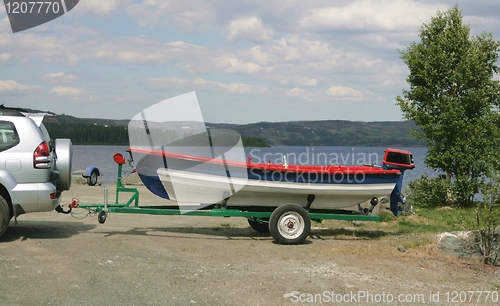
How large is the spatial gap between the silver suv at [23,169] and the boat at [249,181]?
6.18ft

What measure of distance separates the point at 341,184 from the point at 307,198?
2.54 ft

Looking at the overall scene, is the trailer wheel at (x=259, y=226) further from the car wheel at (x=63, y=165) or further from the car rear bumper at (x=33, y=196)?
the car rear bumper at (x=33, y=196)

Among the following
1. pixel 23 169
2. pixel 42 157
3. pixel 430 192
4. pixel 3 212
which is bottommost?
pixel 430 192

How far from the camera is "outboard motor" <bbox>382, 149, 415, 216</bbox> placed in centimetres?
1237

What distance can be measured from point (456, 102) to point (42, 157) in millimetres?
14314

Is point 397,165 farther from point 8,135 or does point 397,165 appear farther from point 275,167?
point 8,135

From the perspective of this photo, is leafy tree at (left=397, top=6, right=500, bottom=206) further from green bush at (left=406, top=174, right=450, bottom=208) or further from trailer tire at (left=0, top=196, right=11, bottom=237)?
trailer tire at (left=0, top=196, right=11, bottom=237)

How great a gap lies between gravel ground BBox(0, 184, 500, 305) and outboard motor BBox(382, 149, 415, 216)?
86 cm

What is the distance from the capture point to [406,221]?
52.0 ft

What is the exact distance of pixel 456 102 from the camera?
19.2 metres

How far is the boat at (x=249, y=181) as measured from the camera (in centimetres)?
1138

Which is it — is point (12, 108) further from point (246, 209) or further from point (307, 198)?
point (307, 198)

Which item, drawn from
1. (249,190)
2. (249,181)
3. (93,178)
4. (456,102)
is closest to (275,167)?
(249,181)

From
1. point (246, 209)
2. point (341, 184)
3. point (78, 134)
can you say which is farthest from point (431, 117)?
point (78, 134)
